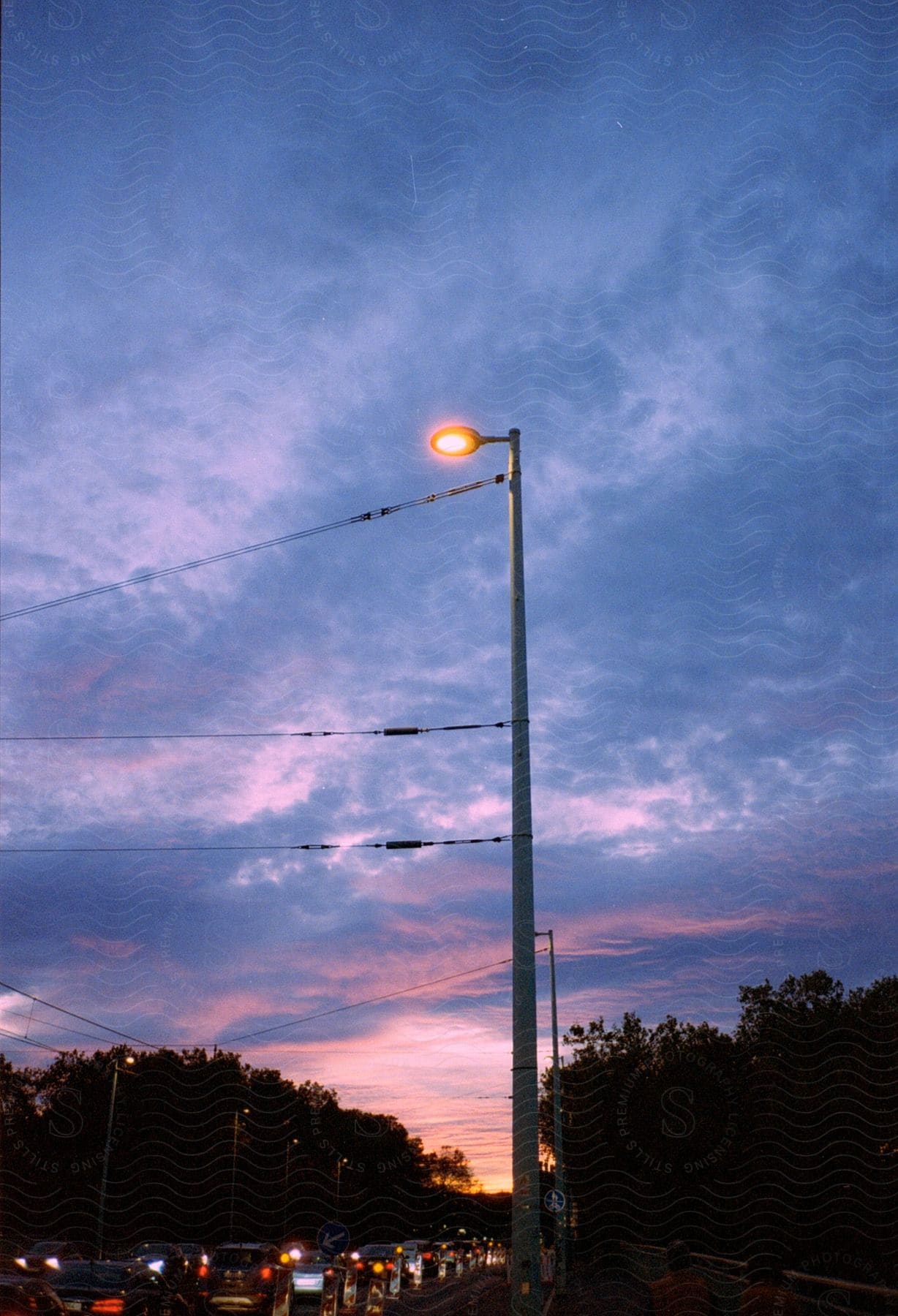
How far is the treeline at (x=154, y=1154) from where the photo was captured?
68.6 meters

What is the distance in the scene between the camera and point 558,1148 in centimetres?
3941

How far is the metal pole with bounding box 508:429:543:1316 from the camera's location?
9.09 metres

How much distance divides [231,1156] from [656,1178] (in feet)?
150

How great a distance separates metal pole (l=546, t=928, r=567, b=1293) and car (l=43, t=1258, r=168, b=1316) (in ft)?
33.1

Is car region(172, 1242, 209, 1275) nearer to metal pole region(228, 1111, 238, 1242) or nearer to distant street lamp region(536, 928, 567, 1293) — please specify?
distant street lamp region(536, 928, 567, 1293)

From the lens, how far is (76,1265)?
70.7 ft

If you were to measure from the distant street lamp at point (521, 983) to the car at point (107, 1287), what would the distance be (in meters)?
13.6

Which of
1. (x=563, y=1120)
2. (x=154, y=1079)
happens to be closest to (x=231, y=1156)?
(x=154, y=1079)

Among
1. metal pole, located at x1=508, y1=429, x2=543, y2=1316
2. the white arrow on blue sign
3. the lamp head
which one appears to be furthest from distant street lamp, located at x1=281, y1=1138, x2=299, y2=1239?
the lamp head

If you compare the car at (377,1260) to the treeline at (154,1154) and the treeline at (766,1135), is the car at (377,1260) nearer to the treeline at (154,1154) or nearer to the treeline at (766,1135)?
the treeline at (766,1135)

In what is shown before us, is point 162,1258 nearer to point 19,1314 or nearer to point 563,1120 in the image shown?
point 19,1314

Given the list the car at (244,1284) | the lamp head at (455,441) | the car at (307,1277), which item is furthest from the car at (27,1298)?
Result: the car at (307,1277)

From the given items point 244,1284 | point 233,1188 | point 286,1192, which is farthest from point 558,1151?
point 286,1192

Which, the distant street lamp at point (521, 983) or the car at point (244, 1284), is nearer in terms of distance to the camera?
the distant street lamp at point (521, 983)
